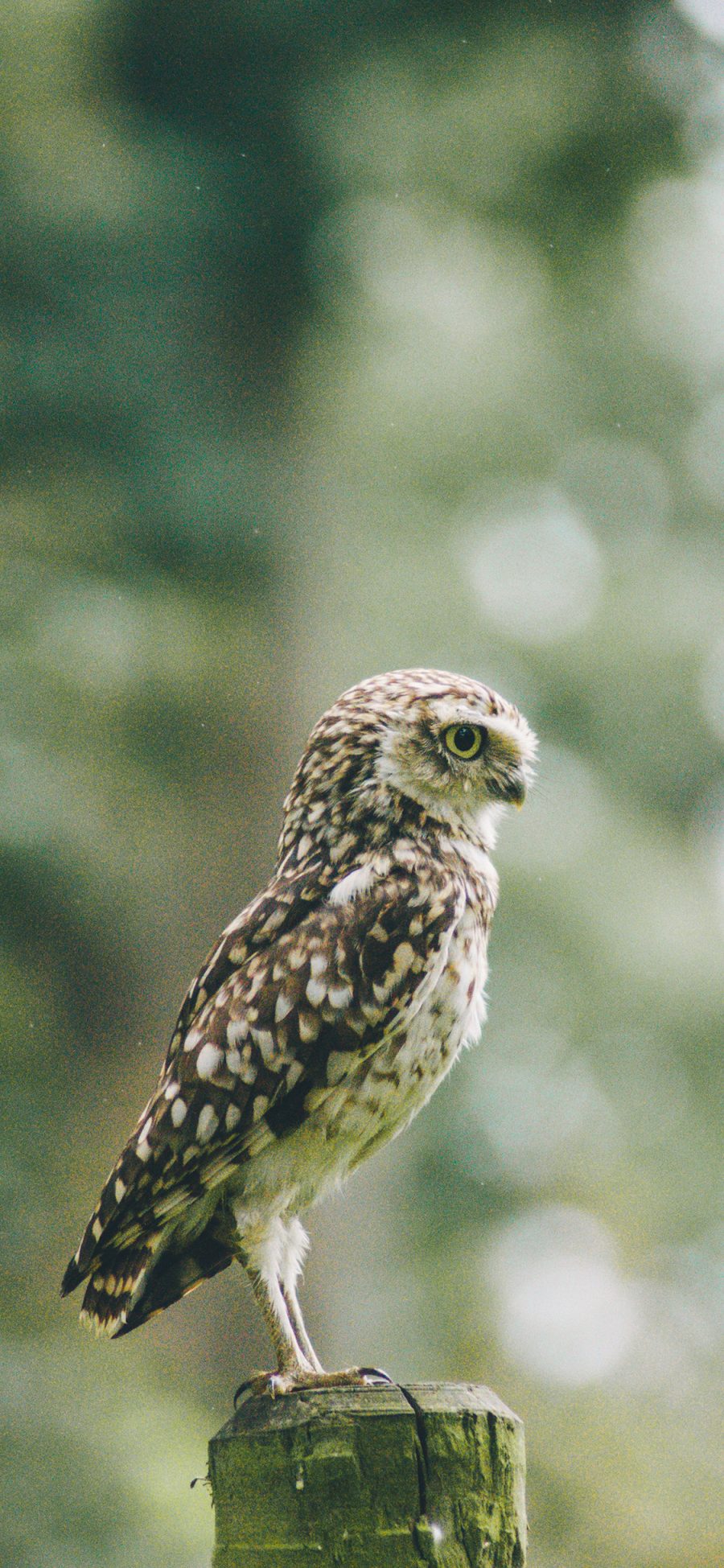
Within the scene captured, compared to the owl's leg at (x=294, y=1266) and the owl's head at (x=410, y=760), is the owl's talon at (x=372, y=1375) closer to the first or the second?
the owl's leg at (x=294, y=1266)

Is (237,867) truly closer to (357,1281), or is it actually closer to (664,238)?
(357,1281)

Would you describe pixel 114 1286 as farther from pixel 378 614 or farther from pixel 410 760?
pixel 378 614

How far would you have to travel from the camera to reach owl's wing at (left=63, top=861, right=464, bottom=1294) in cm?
263

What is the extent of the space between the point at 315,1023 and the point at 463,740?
665 millimetres

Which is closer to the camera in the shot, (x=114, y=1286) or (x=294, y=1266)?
(x=114, y=1286)

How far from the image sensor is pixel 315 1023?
8.65 ft

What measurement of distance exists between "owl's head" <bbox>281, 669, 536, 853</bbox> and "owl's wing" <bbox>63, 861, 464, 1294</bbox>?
294 mm

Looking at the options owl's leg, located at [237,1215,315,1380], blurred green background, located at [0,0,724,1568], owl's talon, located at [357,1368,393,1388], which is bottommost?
owl's talon, located at [357,1368,393,1388]

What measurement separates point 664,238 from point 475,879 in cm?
647

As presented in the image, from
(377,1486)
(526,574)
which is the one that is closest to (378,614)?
(526,574)

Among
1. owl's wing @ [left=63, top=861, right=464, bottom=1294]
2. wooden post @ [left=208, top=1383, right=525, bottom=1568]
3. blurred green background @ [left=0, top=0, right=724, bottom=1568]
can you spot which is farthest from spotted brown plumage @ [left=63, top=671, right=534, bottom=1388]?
blurred green background @ [left=0, top=0, right=724, bottom=1568]

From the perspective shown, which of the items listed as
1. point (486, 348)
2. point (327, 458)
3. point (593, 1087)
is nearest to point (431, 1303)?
point (593, 1087)

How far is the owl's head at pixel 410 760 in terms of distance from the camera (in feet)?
9.82

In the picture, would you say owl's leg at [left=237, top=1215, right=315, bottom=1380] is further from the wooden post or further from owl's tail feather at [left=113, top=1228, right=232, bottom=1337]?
the wooden post
